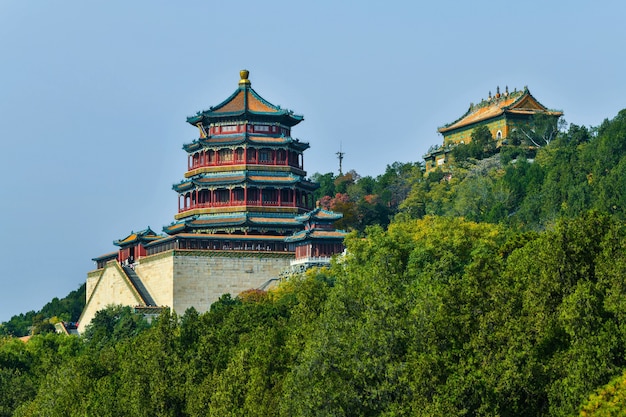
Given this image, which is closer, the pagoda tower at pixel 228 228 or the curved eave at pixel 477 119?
the pagoda tower at pixel 228 228

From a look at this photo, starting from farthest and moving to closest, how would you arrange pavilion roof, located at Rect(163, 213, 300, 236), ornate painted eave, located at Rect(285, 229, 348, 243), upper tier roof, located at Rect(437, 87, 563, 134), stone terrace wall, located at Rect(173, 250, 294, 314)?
upper tier roof, located at Rect(437, 87, 563, 134) → pavilion roof, located at Rect(163, 213, 300, 236) → stone terrace wall, located at Rect(173, 250, 294, 314) → ornate painted eave, located at Rect(285, 229, 348, 243)

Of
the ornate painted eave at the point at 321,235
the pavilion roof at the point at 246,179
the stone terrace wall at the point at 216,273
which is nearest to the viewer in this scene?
the ornate painted eave at the point at 321,235

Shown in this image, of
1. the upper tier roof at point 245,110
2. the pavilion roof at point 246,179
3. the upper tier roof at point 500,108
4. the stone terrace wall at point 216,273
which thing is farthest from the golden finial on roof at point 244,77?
the upper tier roof at point 500,108

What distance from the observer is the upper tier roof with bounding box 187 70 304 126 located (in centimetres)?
9769

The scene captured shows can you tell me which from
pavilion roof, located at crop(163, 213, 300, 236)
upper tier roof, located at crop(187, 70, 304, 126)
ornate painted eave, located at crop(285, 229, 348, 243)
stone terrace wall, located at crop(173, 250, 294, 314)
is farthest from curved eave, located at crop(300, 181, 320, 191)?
ornate painted eave, located at crop(285, 229, 348, 243)

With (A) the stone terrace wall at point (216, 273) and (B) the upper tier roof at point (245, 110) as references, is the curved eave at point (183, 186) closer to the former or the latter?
(B) the upper tier roof at point (245, 110)

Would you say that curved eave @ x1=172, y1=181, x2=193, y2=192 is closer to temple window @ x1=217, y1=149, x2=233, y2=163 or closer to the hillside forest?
temple window @ x1=217, y1=149, x2=233, y2=163

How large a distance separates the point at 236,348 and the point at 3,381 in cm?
1921

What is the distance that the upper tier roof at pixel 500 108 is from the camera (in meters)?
112

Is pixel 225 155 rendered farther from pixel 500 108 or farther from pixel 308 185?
pixel 500 108

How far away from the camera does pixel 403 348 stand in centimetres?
4434

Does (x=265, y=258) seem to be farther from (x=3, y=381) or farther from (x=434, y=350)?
(x=434, y=350)

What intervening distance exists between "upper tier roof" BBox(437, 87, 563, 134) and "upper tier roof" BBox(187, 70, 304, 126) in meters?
19.8

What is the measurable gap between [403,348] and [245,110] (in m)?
54.5
